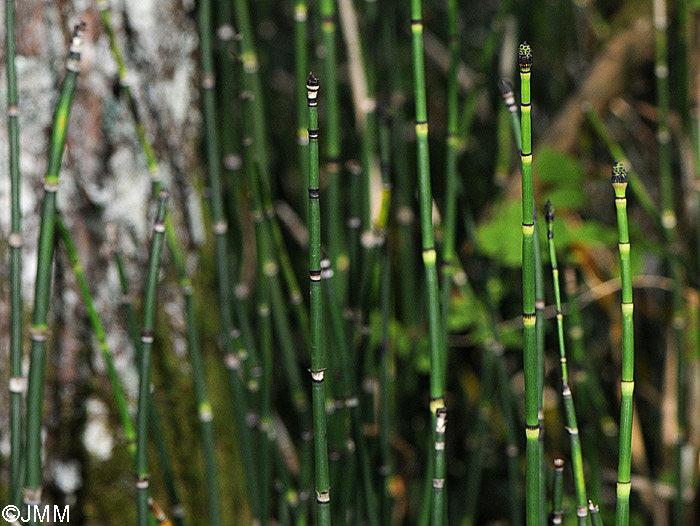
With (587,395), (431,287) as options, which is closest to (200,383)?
(431,287)

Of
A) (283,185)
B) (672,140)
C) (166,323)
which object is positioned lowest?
(166,323)

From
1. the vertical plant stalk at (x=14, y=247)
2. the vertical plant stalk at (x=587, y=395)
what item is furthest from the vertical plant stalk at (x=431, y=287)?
the vertical plant stalk at (x=14, y=247)

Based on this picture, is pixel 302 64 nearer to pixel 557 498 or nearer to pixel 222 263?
pixel 222 263

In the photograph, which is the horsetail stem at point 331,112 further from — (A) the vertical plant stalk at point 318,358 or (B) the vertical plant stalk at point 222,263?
(A) the vertical plant stalk at point 318,358

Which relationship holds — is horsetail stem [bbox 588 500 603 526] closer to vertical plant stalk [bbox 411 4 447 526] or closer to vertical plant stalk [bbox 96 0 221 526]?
vertical plant stalk [bbox 411 4 447 526]

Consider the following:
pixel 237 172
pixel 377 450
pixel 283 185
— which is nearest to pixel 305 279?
pixel 283 185

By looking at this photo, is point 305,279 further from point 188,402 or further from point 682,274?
point 682,274

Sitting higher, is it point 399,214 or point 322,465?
point 399,214
